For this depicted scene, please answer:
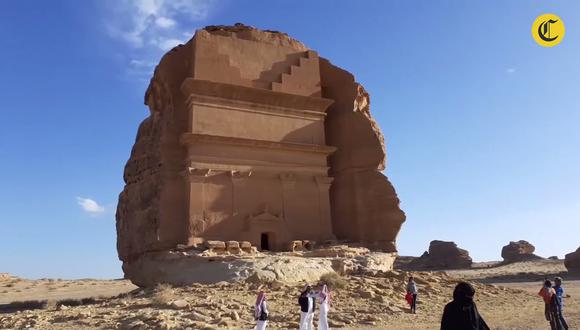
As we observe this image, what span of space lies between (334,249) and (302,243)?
1767mm

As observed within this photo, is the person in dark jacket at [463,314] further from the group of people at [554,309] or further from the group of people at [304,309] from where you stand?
the group of people at [554,309]

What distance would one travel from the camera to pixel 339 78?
81.0 ft

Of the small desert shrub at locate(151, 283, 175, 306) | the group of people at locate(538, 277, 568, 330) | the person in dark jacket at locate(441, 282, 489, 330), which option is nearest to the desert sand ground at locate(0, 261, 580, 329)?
the small desert shrub at locate(151, 283, 175, 306)

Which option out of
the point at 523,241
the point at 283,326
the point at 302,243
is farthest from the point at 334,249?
A: the point at 523,241

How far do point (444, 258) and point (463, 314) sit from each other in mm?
52386

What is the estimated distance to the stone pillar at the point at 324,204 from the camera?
21672 mm

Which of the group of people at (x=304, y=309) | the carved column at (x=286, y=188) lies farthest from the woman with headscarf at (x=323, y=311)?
the carved column at (x=286, y=188)

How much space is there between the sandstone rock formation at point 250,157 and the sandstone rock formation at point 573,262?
25906 mm

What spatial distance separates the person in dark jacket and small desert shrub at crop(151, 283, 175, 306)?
999 centimetres

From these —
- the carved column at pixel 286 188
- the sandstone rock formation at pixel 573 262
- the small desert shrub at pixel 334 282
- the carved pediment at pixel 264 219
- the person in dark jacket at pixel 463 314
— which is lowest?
the person in dark jacket at pixel 463 314

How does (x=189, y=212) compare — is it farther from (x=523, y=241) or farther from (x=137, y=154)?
(x=523, y=241)

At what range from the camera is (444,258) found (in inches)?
2130

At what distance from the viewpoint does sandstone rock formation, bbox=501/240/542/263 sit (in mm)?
55156

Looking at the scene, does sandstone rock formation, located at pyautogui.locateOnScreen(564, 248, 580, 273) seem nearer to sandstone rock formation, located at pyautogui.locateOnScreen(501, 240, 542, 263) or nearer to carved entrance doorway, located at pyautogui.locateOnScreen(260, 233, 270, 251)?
sandstone rock formation, located at pyautogui.locateOnScreen(501, 240, 542, 263)
